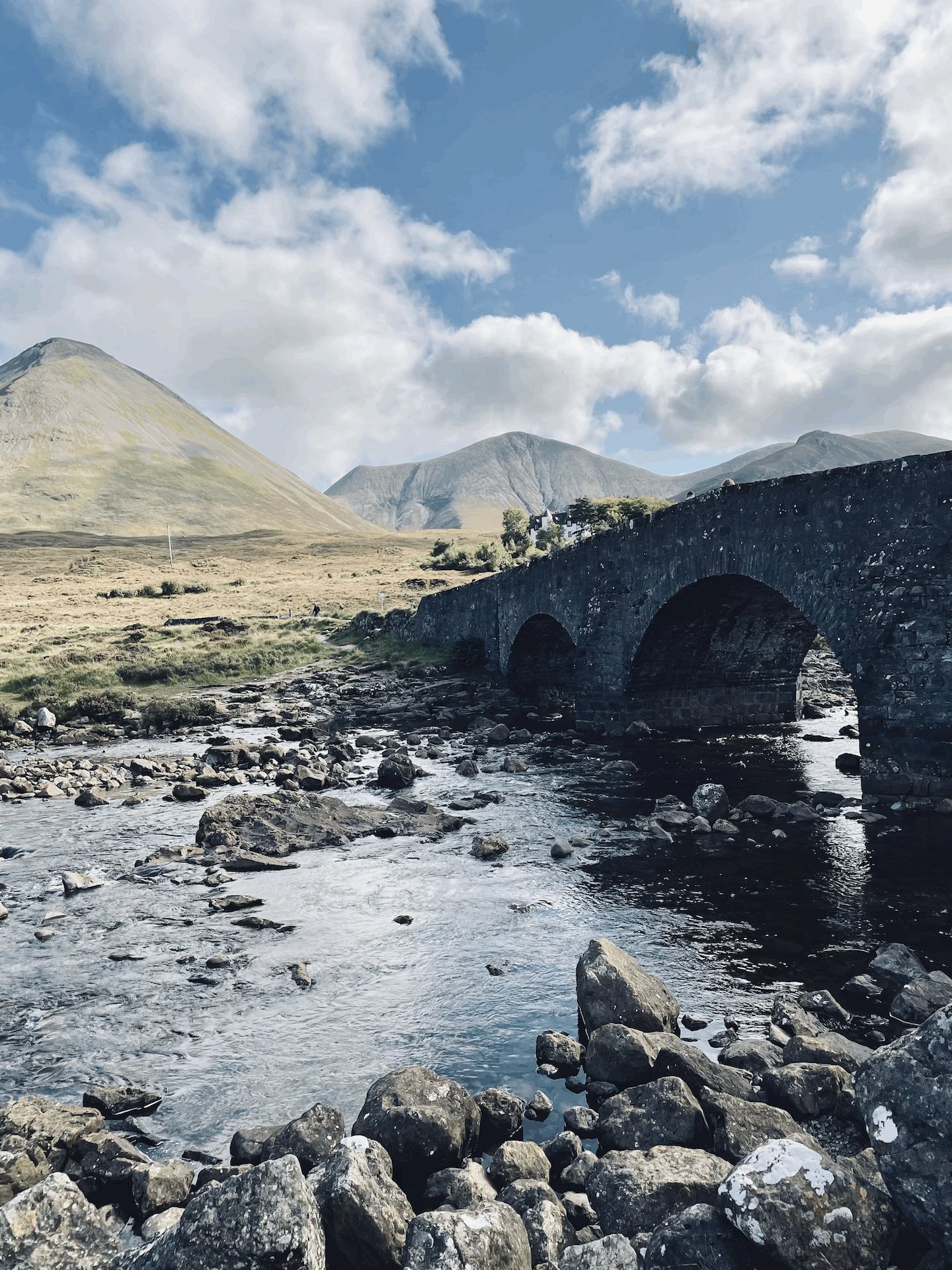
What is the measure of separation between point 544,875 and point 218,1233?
7.89 metres

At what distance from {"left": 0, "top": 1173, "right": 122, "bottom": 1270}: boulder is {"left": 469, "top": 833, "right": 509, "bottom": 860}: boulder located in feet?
26.8

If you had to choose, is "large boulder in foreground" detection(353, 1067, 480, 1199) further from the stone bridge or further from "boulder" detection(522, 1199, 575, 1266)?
the stone bridge

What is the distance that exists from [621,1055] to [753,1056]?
3.29 ft

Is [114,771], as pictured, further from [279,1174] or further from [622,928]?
[279,1174]

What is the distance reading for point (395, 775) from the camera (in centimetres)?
1681

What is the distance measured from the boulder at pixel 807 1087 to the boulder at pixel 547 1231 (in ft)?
6.02

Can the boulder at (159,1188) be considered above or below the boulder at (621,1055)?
below

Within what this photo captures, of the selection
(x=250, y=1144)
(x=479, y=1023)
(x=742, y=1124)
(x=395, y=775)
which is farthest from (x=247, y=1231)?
(x=395, y=775)

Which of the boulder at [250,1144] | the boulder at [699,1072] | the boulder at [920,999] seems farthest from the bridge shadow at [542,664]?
the boulder at [250,1144]

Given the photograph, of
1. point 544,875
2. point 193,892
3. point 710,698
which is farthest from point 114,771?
point 710,698

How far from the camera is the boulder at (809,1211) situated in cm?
345

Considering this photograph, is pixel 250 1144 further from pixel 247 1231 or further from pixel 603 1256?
pixel 603 1256

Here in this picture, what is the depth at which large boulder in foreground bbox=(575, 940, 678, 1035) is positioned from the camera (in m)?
6.55

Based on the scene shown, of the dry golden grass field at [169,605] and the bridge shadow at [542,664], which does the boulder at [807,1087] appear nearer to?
the bridge shadow at [542,664]
